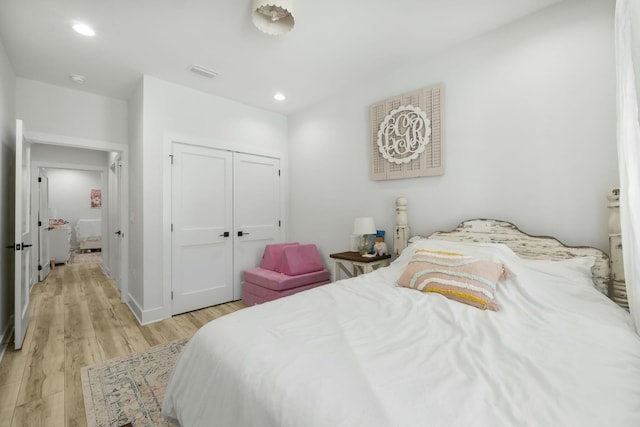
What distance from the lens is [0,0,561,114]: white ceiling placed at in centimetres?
202

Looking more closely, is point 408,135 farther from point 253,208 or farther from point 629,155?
point 253,208

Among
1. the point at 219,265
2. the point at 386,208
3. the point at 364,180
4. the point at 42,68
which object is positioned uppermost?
the point at 42,68

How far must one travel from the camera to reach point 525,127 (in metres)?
2.14

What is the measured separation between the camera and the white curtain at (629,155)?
1.25 metres

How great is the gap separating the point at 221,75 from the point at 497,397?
10.9 feet

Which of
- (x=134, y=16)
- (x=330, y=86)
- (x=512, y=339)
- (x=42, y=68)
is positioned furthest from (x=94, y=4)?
(x=512, y=339)

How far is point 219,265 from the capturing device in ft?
11.8

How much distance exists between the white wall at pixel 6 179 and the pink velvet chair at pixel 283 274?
2128 millimetres

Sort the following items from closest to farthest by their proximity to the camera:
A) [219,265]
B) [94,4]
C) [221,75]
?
1. [94,4]
2. [221,75]
3. [219,265]

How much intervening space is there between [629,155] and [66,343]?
4074 millimetres

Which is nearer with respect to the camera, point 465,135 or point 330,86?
point 465,135

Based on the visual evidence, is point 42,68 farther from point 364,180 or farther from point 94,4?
point 364,180

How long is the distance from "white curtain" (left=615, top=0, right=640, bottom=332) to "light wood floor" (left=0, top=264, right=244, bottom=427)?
9.61 ft

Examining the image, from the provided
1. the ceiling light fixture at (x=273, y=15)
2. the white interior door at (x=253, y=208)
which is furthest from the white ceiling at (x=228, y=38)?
the white interior door at (x=253, y=208)
